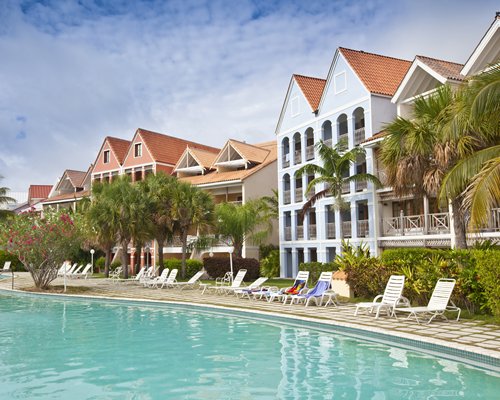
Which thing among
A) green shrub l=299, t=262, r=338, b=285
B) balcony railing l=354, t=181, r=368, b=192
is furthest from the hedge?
balcony railing l=354, t=181, r=368, b=192

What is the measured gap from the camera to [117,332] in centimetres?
1328

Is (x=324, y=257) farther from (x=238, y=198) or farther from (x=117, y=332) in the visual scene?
(x=117, y=332)

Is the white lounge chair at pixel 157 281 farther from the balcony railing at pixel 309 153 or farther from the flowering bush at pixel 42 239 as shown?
the balcony railing at pixel 309 153

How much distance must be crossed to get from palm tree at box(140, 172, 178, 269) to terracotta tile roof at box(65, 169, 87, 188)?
2574cm

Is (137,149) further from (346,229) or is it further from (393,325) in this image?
(393,325)

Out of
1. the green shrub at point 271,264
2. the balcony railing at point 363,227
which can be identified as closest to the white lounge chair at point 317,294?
the balcony railing at point 363,227

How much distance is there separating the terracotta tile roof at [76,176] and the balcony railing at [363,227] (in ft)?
116

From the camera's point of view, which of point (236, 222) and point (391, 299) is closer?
point (391, 299)

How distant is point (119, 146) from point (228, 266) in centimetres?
2402

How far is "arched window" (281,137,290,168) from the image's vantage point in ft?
112

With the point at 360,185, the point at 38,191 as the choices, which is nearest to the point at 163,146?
the point at 360,185

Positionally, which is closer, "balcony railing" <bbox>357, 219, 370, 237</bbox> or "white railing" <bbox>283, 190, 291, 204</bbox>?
"balcony railing" <bbox>357, 219, 370, 237</bbox>

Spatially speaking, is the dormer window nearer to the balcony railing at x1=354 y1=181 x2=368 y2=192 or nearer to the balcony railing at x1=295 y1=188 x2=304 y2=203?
the balcony railing at x1=295 y1=188 x2=304 y2=203

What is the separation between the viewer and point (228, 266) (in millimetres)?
30562
